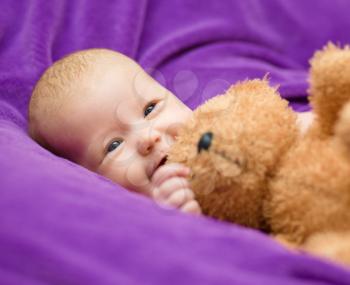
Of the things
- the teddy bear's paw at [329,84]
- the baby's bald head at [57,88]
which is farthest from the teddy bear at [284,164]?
the baby's bald head at [57,88]

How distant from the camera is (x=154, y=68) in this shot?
1.47 metres

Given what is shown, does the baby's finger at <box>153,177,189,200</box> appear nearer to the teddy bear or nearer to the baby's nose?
the teddy bear

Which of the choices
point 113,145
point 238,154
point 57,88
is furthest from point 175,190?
point 57,88

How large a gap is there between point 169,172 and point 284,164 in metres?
0.18

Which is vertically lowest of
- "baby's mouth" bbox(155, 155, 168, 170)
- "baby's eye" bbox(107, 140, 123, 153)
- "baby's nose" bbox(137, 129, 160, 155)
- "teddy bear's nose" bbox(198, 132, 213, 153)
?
"teddy bear's nose" bbox(198, 132, 213, 153)

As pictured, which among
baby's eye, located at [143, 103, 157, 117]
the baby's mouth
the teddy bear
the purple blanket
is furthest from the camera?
baby's eye, located at [143, 103, 157, 117]

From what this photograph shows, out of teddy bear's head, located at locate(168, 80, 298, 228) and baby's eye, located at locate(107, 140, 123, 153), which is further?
baby's eye, located at locate(107, 140, 123, 153)

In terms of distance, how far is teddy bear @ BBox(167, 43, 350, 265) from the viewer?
0.75 metres

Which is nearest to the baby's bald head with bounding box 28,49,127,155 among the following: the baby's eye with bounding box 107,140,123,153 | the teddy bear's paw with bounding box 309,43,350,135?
the baby's eye with bounding box 107,140,123,153

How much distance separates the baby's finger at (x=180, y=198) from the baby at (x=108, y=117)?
11cm

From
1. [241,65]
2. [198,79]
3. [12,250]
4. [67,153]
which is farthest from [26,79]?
[12,250]

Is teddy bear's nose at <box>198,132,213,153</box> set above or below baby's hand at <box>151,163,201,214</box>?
above

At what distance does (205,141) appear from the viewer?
0.83 m

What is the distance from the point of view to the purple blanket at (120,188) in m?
0.64
